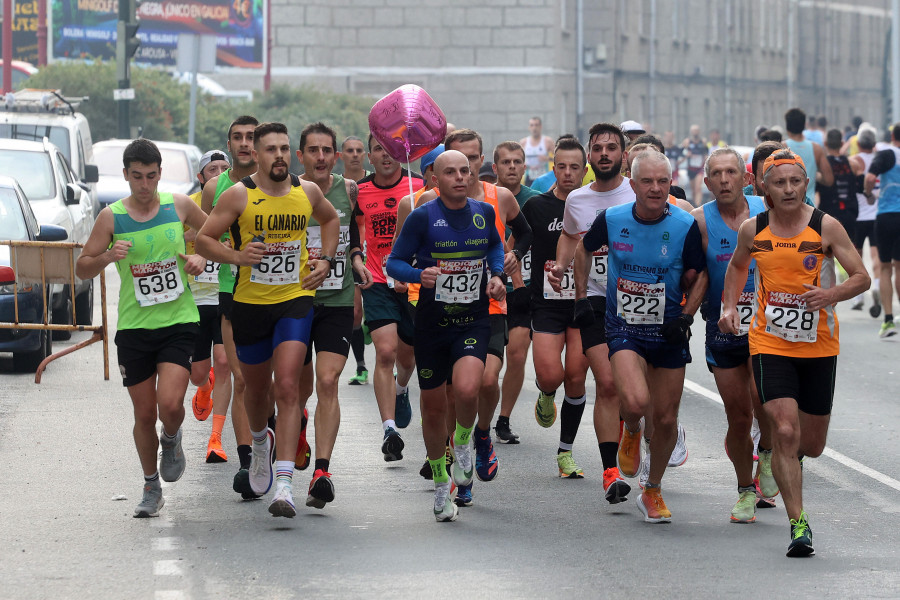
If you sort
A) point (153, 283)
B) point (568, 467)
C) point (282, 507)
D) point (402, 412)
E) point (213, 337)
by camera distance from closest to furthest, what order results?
1. point (282, 507)
2. point (153, 283)
3. point (568, 467)
4. point (213, 337)
5. point (402, 412)

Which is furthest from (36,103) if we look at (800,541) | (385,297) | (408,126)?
(800,541)

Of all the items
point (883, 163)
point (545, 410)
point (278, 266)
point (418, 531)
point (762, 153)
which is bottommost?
point (418, 531)

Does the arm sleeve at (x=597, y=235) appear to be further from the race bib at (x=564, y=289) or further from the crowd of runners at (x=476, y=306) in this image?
the race bib at (x=564, y=289)

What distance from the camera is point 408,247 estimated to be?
28.6 feet

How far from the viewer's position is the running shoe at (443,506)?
340 inches

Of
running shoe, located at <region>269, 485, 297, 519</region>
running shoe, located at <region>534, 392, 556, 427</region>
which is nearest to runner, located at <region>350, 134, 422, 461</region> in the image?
running shoe, located at <region>534, 392, 556, 427</region>

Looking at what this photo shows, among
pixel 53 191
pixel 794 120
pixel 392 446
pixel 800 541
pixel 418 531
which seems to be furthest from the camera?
pixel 53 191

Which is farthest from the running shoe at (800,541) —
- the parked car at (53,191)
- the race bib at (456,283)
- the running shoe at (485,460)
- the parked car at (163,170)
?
the parked car at (163,170)

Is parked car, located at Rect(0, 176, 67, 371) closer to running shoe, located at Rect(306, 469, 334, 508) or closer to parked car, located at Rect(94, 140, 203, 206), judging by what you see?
running shoe, located at Rect(306, 469, 334, 508)

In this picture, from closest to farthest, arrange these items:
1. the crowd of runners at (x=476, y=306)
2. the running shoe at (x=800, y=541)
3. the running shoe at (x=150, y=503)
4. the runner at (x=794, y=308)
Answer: the running shoe at (x=800, y=541)
the runner at (x=794, y=308)
the crowd of runners at (x=476, y=306)
the running shoe at (x=150, y=503)

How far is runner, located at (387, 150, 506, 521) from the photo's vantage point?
864 cm

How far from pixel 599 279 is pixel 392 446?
171 cm

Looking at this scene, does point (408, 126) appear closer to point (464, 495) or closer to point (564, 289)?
point (564, 289)

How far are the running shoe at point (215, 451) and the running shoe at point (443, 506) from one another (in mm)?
2261
